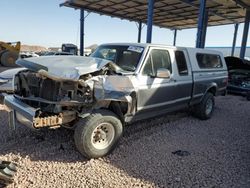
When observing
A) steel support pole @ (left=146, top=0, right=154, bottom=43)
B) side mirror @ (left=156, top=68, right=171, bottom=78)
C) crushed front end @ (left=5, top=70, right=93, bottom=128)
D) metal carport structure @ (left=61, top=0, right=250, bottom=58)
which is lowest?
crushed front end @ (left=5, top=70, right=93, bottom=128)

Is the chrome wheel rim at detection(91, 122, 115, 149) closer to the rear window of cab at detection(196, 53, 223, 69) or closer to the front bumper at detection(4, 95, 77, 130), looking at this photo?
the front bumper at detection(4, 95, 77, 130)

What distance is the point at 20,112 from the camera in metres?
3.78

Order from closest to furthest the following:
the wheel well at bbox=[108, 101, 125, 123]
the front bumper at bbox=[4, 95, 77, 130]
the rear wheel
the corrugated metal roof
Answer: the front bumper at bbox=[4, 95, 77, 130], the wheel well at bbox=[108, 101, 125, 123], the corrugated metal roof, the rear wheel

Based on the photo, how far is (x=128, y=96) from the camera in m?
4.15

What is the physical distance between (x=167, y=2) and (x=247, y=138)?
43.1ft

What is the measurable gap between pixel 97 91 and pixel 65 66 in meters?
0.67

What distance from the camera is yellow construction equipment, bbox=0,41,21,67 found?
18.9 m

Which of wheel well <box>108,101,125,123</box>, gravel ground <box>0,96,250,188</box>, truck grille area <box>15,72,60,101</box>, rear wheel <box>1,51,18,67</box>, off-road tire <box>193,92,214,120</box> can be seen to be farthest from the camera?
rear wheel <box>1,51,18,67</box>

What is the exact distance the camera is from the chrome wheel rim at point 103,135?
12.9ft

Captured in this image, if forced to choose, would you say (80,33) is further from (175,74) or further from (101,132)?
(101,132)

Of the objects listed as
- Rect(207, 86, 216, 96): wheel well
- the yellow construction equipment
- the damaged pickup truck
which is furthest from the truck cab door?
the yellow construction equipment

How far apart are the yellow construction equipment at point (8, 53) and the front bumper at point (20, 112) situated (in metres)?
16.4

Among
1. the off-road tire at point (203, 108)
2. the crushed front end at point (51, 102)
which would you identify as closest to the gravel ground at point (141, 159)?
the crushed front end at point (51, 102)

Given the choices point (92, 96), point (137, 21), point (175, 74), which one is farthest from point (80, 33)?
point (92, 96)
